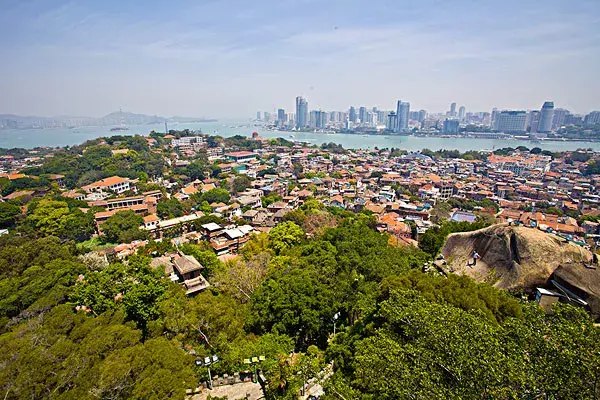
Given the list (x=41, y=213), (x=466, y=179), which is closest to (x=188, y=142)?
(x=41, y=213)

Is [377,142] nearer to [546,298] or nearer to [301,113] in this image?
[301,113]

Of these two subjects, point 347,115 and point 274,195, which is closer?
point 274,195

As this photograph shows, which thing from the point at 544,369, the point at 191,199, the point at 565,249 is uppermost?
the point at 544,369

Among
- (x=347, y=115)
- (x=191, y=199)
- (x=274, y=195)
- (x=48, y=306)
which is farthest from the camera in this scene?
(x=347, y=115)

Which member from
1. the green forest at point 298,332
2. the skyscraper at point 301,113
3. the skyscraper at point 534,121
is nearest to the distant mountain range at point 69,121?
the skyscraper at point 301,113

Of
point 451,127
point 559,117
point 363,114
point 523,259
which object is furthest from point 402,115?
point 523,259

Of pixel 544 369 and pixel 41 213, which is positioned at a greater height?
pixel 544 369

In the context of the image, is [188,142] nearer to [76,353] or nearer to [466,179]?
[466,179]

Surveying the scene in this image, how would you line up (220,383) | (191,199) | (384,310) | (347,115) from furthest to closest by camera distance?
(347,115), (191,199), (220,383), (384,310)
